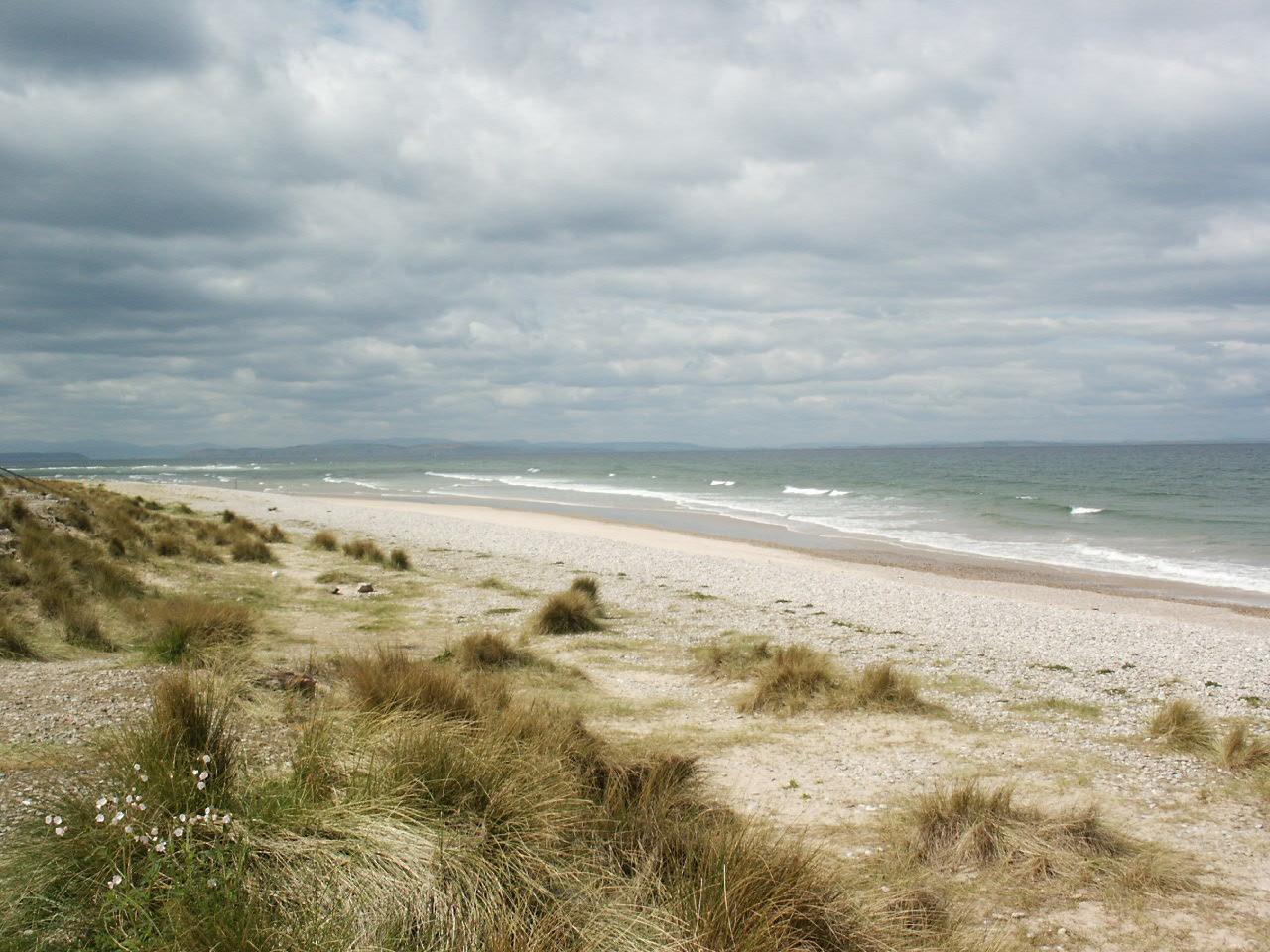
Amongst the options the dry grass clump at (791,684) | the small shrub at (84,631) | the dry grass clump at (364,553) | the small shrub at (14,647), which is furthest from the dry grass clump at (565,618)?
the dry grass clump at (364,553)

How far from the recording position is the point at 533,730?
5.14 m

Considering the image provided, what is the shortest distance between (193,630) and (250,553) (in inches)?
424

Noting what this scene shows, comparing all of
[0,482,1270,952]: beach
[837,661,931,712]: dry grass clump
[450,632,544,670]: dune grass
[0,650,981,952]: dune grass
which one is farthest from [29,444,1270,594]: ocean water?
[0,650,981,952]: dune grass

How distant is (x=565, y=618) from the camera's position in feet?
39.1

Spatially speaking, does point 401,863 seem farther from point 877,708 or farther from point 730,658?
point 730,658

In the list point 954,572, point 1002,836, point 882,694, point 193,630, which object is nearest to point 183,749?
point 1002,836

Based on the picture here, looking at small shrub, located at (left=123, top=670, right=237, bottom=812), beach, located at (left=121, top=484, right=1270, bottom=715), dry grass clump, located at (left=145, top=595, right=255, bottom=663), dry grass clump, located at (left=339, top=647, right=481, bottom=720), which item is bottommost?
beach, located at (left=121, top=484, right=1270, bottom=715)

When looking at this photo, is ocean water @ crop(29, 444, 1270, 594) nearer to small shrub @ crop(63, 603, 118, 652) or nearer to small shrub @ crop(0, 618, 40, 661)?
small shrub @ crop(63, 603, 118, 652)

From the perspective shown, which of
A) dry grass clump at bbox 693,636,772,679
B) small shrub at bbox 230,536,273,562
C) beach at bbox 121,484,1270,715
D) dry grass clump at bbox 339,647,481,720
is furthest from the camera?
small shrub at bbox 230,536,273,562

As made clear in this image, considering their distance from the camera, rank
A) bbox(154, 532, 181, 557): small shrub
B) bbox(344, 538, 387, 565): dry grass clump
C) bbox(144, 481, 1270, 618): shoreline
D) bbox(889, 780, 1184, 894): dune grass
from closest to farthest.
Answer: bbox(889, 780, 1184, 894): dune grass
bbox(154, 532, 181, 557): small shrub
bbox(344, 538, 387, 565): dry grass clump
bbox(144, 481, 1270, 618): shoreline

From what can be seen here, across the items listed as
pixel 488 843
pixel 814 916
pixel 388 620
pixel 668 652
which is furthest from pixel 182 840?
pixel 388 620

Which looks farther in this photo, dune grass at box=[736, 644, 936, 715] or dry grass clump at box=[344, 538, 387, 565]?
dry grass clump at box=[344, 538, 387, 565]

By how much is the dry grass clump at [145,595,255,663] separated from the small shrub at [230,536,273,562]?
8.42 meters

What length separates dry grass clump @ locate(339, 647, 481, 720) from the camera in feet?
17.9
